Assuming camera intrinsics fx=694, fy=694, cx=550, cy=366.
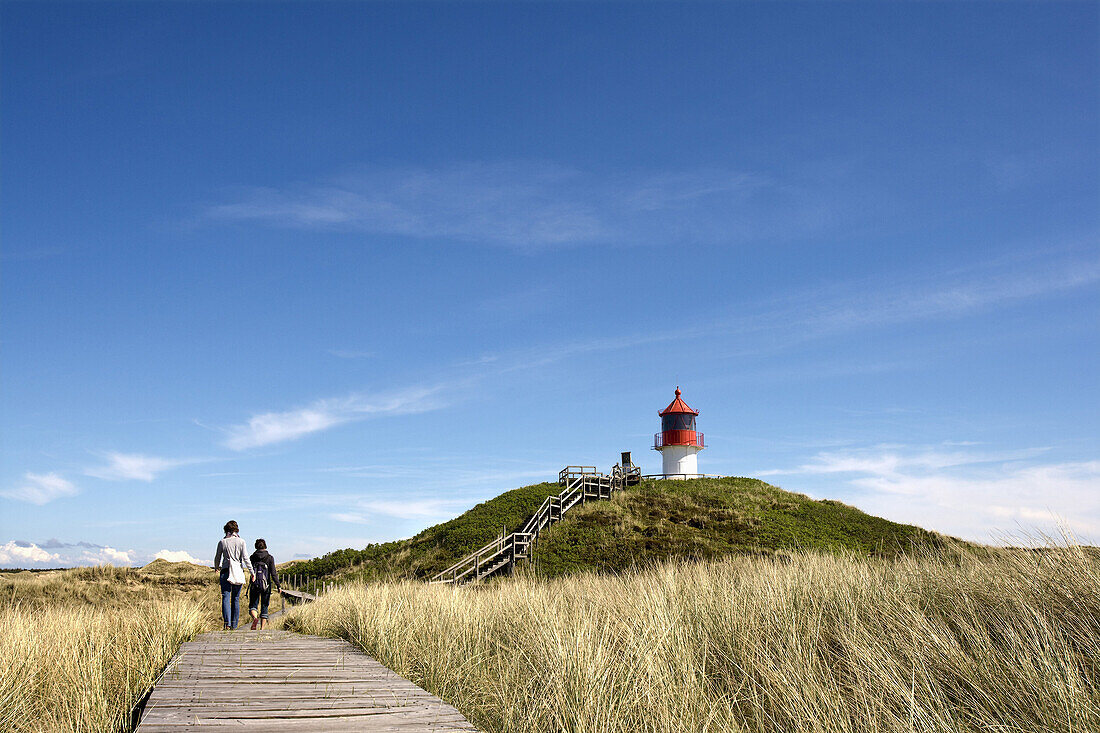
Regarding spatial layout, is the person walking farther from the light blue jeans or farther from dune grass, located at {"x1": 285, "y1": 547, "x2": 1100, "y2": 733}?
dune grass, located at {"x1": 285, "y1": 547, "x2": 1100, "y2": 733}

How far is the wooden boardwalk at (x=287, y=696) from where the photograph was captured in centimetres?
516

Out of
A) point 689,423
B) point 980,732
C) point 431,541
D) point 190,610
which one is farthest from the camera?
point 689,423

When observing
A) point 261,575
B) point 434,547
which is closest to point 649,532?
point 434,547

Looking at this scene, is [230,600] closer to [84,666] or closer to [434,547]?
[84,666]

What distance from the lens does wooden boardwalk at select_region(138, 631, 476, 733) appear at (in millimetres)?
5164

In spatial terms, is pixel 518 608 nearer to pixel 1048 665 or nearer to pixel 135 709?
pixel 135 709

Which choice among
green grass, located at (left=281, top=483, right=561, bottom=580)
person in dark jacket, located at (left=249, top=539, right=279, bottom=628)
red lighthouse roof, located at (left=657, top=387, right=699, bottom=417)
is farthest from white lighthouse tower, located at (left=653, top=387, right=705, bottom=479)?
person in dark jacket, located at (left=249, top=539, right=279, bottom=628)

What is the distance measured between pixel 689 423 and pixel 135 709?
133ft

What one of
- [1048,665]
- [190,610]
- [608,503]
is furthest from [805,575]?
[608,503]

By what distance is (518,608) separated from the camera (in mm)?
9922

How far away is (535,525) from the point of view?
31.2 metres

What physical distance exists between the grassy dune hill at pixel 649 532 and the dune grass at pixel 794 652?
661 inches

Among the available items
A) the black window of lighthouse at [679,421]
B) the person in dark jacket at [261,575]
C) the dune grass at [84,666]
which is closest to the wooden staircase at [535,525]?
the black window of lighthouse at [679,421]

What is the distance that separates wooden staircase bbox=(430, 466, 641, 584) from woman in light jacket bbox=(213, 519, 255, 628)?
32.6 ft
